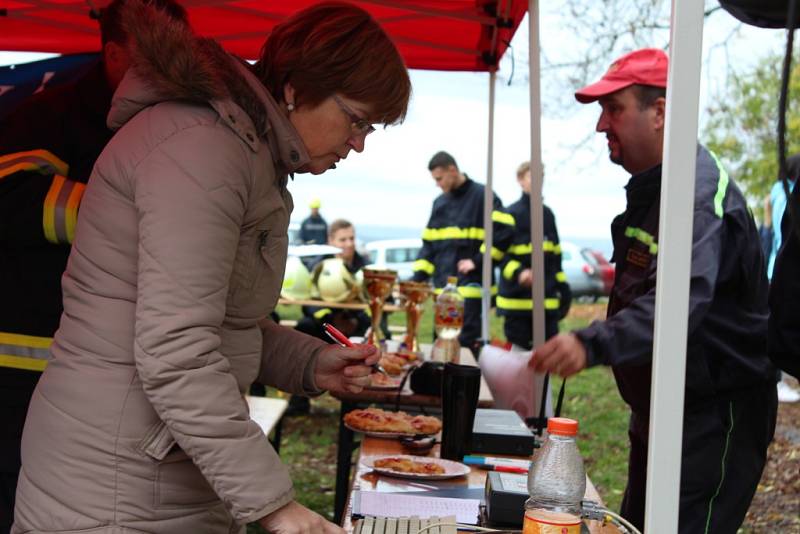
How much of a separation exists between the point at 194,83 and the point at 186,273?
13.1 inches

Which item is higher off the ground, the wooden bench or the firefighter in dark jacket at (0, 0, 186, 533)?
the firefighter in dark jacket at (0, 0, 186, 533)

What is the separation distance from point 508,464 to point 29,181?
1.31m

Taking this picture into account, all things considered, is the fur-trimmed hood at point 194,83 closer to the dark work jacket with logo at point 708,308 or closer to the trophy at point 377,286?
the dark work jacket with logo at point 708,308

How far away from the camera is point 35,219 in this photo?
216cm

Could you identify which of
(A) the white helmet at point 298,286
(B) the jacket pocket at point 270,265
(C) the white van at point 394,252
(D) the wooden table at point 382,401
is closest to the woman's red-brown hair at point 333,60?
(B) the jacket pocket at point 270,265

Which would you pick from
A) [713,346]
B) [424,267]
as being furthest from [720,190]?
[424,267]

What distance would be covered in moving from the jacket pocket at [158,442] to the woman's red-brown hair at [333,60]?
0.60 meters

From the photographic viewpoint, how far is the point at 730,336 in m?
2.44

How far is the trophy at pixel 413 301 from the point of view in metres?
4.36

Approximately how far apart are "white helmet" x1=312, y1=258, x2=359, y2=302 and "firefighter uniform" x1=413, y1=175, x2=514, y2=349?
53 cm

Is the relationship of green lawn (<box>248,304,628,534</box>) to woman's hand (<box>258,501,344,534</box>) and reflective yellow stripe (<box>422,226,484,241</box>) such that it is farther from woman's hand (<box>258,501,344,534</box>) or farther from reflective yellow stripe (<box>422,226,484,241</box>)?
woman's hand (<box>258,501,344,534</box>)

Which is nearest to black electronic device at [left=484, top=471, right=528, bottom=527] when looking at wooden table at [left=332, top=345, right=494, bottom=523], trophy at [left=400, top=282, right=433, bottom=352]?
wooden table at [left=332, top=345, right=494, bottom=523]

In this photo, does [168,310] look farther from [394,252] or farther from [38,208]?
[394,252]

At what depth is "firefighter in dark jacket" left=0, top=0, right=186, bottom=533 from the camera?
2172 mm
